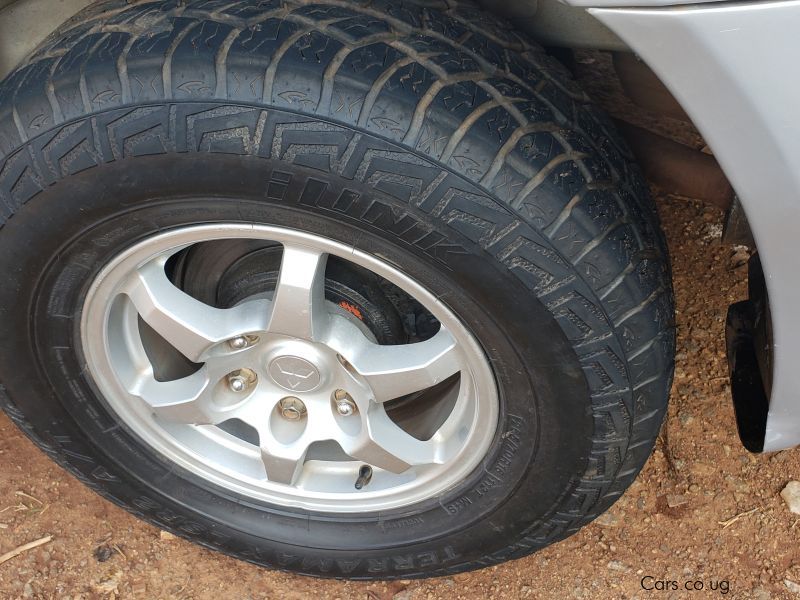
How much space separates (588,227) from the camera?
1533 millimetres

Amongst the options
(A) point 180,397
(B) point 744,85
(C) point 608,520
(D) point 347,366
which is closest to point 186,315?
(A) point 180,397

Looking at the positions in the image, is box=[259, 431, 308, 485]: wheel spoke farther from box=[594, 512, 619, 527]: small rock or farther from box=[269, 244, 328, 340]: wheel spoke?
box=[594, 512, 619, 527]: small rock

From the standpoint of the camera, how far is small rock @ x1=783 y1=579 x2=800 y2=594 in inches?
88.7

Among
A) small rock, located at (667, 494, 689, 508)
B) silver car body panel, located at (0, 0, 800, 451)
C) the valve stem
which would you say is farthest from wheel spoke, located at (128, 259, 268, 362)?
small rock, located at (667, 494, 689, 508)

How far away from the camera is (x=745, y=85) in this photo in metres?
1.17

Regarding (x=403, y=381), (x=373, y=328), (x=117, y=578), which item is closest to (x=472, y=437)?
(x=403, y=381)

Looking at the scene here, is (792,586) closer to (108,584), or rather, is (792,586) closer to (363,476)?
(363,476)

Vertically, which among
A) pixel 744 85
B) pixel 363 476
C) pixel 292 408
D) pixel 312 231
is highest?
pixel 744 85

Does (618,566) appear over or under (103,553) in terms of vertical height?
over

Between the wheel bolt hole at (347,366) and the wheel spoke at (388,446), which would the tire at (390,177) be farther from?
the wheel bolt hole at (347,366)

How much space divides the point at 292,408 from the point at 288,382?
0.14m

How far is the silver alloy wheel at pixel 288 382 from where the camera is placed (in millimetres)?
1728

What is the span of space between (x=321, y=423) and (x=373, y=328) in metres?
0.30

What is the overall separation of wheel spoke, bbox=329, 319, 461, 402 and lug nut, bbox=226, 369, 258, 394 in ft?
1.12
